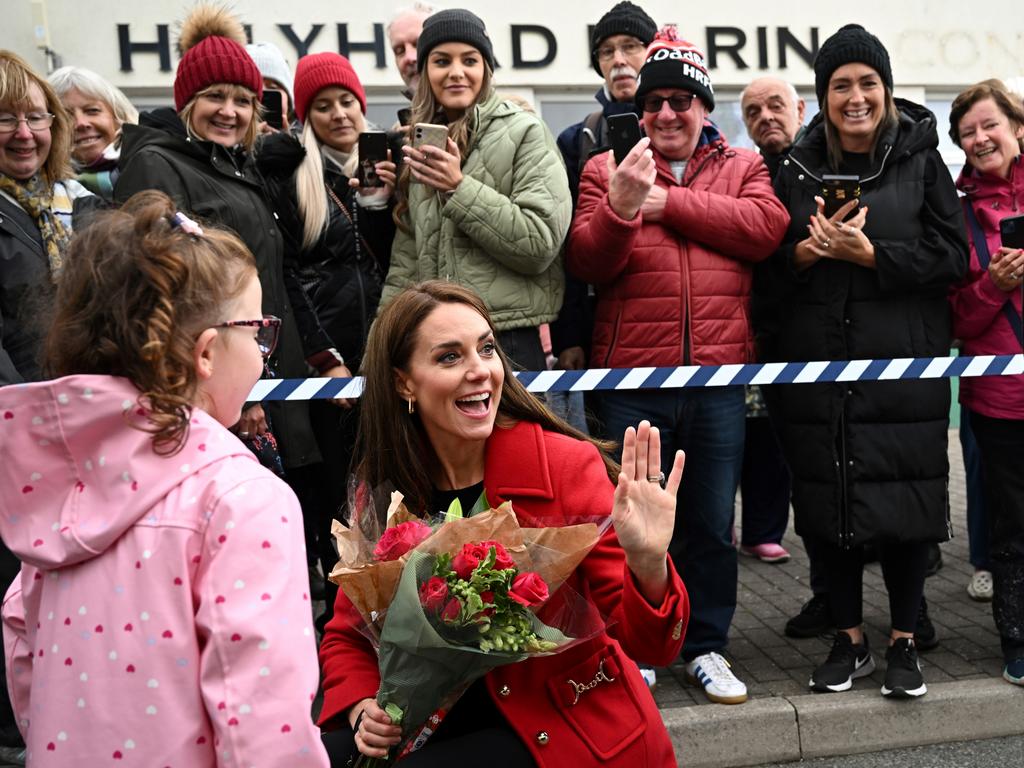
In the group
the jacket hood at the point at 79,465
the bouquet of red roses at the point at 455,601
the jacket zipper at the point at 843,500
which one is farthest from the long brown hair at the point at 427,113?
the jacket hood at the point at 79,465

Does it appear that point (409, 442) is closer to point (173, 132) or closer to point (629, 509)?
point (629, 509)

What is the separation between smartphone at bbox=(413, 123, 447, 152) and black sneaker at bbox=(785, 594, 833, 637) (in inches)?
105

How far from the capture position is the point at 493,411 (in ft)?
9.90

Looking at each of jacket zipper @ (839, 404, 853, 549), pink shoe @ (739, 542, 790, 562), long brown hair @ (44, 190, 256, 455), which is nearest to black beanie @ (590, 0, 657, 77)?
jacket zipper @ (839, 404, 853, 549)

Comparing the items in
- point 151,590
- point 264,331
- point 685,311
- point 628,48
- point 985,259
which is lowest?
point 151,590

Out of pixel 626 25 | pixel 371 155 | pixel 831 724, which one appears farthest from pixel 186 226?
pixel 626 25

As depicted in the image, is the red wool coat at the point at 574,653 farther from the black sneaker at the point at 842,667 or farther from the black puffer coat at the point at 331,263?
the black puffer coat at the point at 331,263

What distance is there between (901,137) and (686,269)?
1014 millimetres

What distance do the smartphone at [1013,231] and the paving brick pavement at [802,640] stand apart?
68.4 inches

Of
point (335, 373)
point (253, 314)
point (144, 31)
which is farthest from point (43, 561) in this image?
point (144, 31)

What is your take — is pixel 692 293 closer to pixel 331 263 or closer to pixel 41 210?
pixel 331 263

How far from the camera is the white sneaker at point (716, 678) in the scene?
439 cm

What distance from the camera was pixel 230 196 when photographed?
171 inches

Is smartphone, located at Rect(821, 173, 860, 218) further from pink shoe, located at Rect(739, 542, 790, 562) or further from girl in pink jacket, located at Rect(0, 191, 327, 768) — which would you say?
girl in pink jacket, located at Rect(0, 191, 327, 768)
